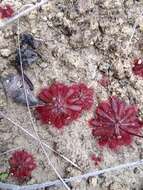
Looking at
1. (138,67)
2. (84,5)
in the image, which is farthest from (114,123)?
(84,5)

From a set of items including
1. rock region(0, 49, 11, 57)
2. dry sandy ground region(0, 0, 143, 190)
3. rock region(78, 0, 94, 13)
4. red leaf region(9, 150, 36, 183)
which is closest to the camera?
red leaf region(9, 150, 36, 183)

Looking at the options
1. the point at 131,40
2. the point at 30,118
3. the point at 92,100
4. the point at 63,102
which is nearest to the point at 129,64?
the point at 131,40

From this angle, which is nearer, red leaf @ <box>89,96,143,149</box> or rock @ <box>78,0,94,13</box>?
red leaf @ <box>89,96,143,149</box>

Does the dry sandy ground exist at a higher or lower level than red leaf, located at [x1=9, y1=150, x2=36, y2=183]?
higher

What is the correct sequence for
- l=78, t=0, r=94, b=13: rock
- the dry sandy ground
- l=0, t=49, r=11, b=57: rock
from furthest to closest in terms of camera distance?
l=78, t=0, r=94, b=13: rock
l=0, t=49, r=11, b=57: rock
the dry sandy ground

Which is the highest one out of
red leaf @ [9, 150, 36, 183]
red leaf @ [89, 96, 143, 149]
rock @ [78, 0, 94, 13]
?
rock @ [78, 0, 94, 13]

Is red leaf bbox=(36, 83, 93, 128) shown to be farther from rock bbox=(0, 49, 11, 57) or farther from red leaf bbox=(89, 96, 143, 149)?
rock bbox=(0, 49, 11, 57)

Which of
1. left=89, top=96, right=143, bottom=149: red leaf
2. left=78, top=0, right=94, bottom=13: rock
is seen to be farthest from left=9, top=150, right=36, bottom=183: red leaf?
left=78, top=0, right=94, bottom=13: rock

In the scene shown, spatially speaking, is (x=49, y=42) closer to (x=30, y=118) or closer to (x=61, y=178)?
(x=30, y=118)

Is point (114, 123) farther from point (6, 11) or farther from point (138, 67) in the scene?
point (6, 11)
